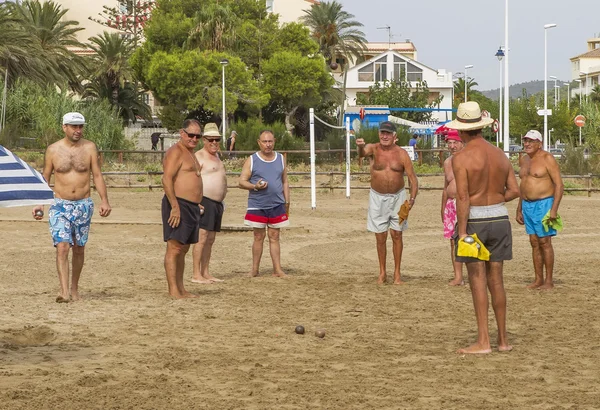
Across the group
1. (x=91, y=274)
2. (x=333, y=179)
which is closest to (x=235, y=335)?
(x=91, y=274)

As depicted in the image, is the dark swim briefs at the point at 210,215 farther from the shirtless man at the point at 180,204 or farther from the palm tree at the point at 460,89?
the palm tree at the point at 460,89

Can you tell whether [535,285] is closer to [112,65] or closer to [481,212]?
[481,212]

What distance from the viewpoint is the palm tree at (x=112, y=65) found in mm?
66438

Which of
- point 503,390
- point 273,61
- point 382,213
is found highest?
point 273,61

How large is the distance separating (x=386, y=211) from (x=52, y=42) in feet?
178

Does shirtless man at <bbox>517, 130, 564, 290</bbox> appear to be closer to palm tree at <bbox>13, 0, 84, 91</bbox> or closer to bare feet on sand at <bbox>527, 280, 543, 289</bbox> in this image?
bare feet on sand at <bbox>527, 280, 543, 289</bbox>

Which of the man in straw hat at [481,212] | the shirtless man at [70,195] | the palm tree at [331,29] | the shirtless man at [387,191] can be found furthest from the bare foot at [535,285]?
the palm tree at [331,29]

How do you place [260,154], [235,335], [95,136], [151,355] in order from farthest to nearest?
[95,136] → [260,154] → [235,335] → [151,355]

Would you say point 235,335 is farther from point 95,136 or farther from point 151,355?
point 95,136

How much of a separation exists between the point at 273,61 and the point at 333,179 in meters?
35.3

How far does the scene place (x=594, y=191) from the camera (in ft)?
100

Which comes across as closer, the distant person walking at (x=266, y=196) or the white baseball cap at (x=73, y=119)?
the white baseball cap at (x=73, y=119)

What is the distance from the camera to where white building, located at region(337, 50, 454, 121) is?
97.9 m

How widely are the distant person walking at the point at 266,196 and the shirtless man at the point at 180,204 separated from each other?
1632mm
